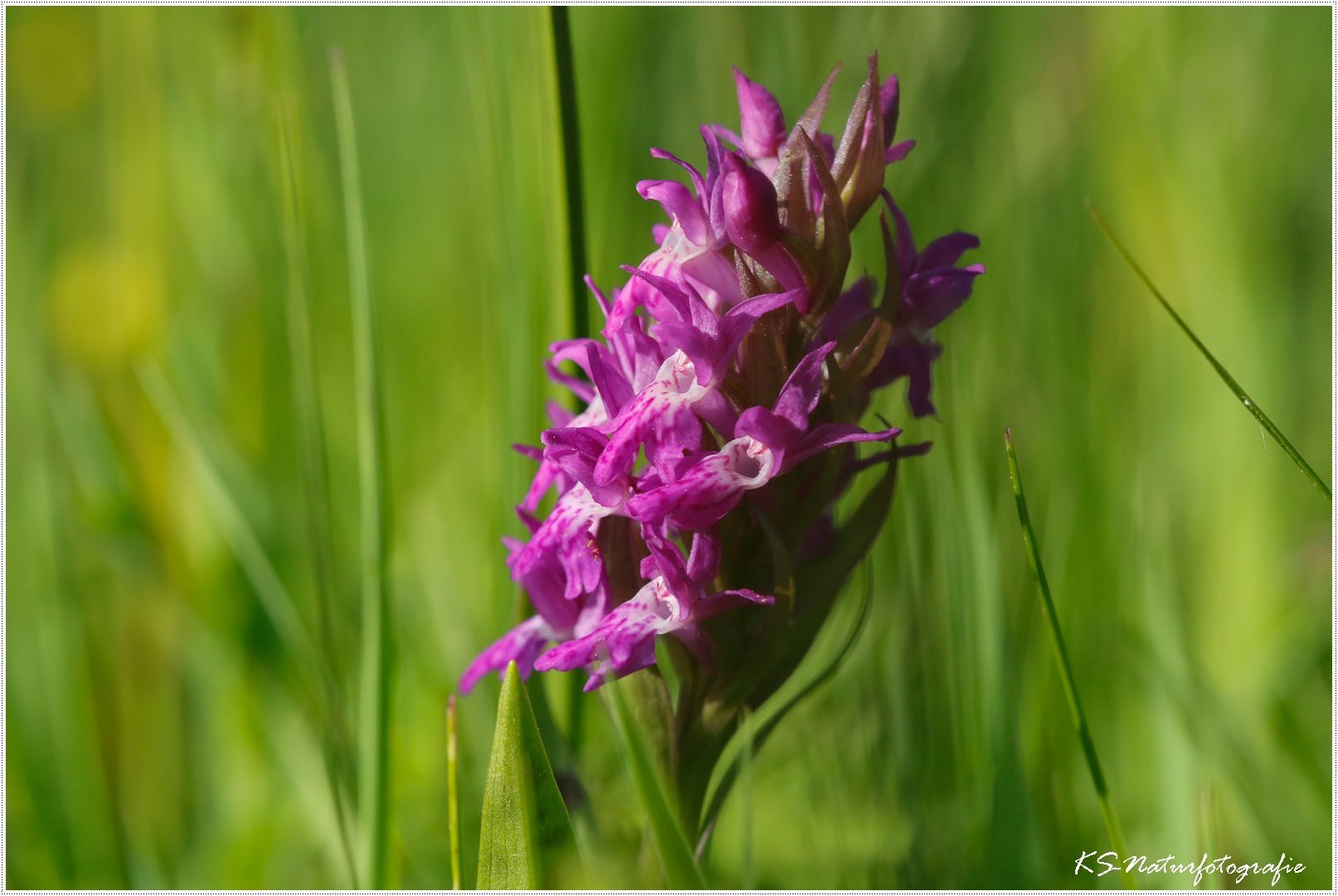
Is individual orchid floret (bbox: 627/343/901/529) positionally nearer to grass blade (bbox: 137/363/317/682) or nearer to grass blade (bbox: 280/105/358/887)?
grass blade (bbox: 280/105/358/887)

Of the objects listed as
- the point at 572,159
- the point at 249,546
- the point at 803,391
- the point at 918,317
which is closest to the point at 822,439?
the point at 803,391

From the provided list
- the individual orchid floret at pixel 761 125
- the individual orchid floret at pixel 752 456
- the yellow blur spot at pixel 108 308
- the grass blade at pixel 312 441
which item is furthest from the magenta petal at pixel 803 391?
the yellow blur spot at pixel 108 308

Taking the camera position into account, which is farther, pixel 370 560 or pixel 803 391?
pixel 370 560

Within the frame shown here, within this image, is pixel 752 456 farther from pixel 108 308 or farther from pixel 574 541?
pixel 108 308

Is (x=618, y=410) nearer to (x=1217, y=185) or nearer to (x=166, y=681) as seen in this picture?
(x=166, y=681)

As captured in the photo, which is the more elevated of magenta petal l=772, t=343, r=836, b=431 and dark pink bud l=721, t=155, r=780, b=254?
dark pink bud l=721, t=155, r=780, b=254

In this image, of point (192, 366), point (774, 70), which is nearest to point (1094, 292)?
point (774, 70)

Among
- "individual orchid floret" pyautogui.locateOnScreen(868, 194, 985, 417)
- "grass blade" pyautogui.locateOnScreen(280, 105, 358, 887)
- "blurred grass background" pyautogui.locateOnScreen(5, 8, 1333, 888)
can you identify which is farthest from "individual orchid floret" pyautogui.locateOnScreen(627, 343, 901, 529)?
"grass blade" pyautogui.locateOnScreen(280, 105, 358, 887)
